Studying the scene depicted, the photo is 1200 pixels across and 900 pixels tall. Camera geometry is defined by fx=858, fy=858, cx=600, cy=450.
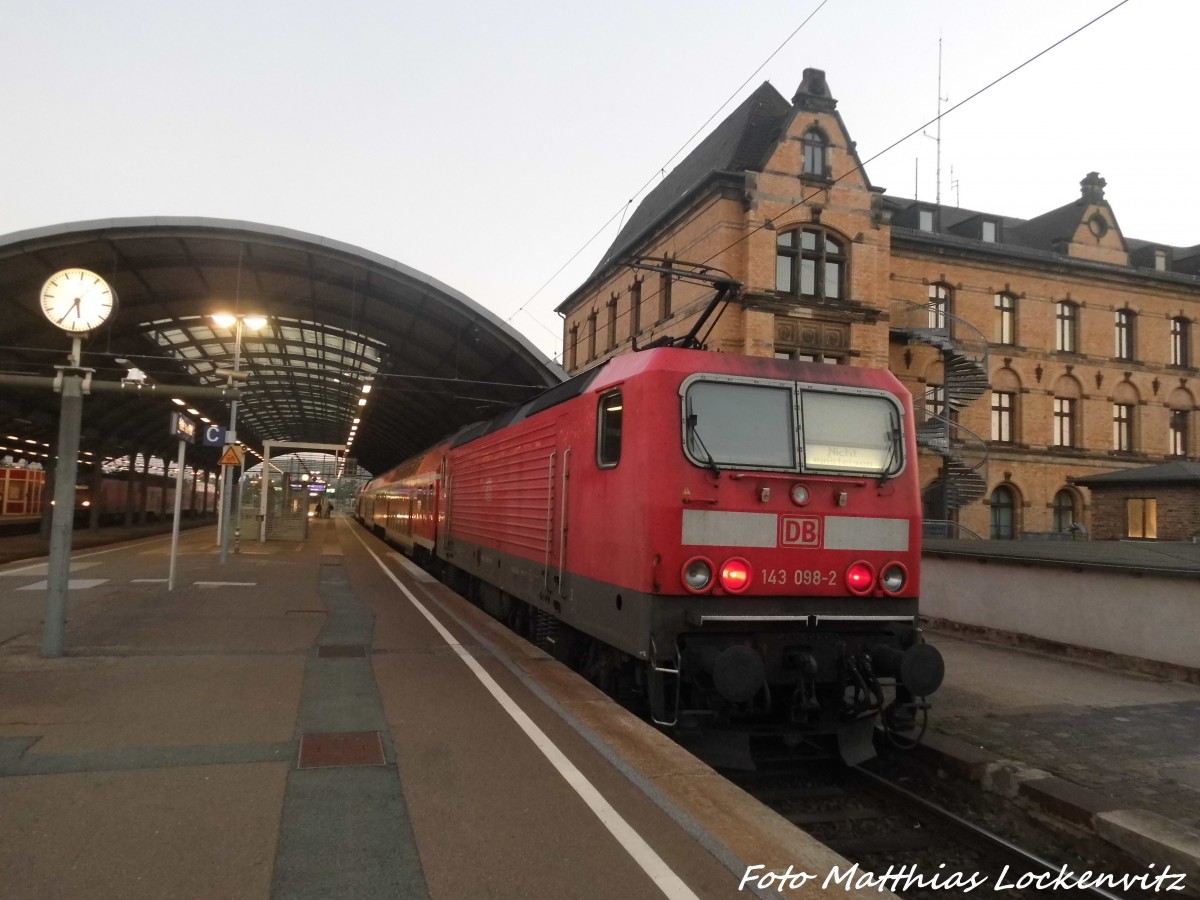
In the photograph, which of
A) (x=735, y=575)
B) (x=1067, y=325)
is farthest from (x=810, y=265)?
(x=735, y=575)

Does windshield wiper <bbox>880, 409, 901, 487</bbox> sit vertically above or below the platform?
above

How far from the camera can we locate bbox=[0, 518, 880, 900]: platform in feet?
12.9

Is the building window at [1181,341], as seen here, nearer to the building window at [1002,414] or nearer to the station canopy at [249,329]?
the building window at [1002,414]

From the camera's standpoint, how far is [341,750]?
5797 millimetres

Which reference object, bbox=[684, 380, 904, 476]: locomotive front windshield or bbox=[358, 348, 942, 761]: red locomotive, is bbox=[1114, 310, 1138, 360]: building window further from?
bbox=[684, 380, 904, 476]: locomotive front windshield

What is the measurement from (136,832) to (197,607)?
9051mm

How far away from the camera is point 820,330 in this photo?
24.4 metres

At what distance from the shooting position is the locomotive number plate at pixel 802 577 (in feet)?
21.2

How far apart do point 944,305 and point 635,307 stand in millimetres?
10293

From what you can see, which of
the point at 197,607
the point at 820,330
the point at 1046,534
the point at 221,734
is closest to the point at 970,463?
the point at 1046,534

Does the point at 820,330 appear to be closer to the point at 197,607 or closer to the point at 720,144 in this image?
the point at 720,144

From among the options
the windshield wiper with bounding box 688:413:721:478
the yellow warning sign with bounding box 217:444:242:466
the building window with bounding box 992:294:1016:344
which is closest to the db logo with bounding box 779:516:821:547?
the windshield wiper with bounding box 688:413:721:478

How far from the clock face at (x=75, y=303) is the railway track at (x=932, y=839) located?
786cm

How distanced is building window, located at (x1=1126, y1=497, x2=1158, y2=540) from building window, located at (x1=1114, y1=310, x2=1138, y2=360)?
892cm
